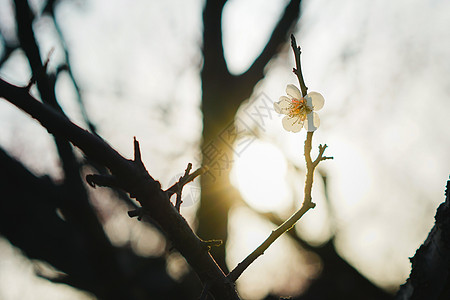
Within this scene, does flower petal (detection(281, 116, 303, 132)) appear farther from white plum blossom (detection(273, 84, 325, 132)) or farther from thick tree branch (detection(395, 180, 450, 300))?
thick tree branch (detection(395, 180, 450, 300))

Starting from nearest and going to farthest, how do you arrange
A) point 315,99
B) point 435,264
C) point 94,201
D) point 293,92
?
point 435,264
point 315,99
point 293,92
point 94,201

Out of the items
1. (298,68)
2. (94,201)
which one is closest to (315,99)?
(298,68)

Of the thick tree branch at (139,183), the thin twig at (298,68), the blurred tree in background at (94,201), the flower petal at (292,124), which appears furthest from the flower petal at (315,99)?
the blurred tree in background at (94,201)

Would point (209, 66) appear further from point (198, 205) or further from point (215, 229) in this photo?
point (215, 229)

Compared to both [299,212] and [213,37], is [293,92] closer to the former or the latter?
[299,212]

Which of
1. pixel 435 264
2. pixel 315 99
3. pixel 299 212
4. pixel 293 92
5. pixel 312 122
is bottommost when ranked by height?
pixel 435 264

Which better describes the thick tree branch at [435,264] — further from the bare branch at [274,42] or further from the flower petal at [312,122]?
the bare branch at [274,42]

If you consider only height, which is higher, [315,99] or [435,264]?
[315,99]
